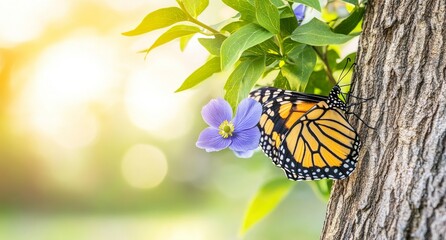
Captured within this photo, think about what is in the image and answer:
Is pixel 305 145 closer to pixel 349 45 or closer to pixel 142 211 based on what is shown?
pixel 349 45

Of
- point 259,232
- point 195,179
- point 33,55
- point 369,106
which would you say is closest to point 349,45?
point 369,106

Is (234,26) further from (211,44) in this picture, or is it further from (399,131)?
(399,131)

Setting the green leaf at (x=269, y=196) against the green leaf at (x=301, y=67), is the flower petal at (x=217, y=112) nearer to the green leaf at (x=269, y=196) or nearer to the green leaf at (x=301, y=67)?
A: the green leaf at (x=301, y=67)

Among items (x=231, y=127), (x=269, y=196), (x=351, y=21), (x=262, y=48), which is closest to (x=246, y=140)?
(x=231, y=127)

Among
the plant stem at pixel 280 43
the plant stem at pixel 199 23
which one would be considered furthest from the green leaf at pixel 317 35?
the plant stem at pixel 199 23

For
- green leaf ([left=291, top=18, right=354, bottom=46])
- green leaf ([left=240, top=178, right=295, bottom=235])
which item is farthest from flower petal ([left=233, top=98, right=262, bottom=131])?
green leaf ([left=240, top=178, right=295, bottom=235])
